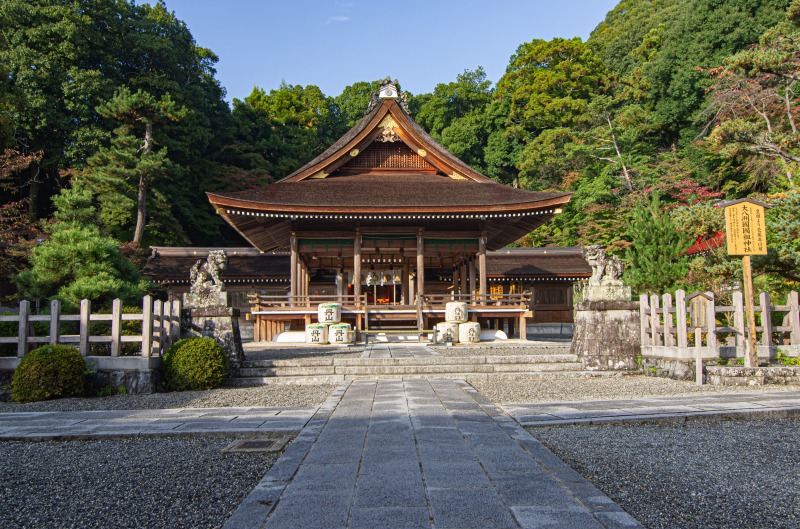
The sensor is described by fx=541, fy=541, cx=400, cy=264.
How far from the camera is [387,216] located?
1778cm

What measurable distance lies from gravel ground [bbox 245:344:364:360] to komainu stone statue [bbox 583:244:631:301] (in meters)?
5.23

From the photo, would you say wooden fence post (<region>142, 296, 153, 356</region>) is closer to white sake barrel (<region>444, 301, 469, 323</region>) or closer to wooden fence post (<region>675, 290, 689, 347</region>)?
white sake barrel (<region>444, 301, 469, 323</region>)

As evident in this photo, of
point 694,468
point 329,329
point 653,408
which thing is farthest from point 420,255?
point 694,468

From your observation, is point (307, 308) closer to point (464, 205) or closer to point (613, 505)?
point (464, 205)

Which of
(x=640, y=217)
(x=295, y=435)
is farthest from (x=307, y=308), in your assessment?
(x=295, y=435)

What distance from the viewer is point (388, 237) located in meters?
19.5

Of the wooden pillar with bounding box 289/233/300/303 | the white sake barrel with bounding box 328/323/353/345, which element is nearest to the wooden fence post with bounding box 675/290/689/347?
the white sake barrel with bounding box 328/323/353/345

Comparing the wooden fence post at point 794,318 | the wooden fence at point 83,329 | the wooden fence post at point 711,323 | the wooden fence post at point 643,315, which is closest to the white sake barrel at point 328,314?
the wooden fence at point 83,329

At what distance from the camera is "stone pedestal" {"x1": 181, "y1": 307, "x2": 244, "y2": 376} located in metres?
10.4

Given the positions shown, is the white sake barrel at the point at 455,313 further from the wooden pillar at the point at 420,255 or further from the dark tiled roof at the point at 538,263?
the dark tiled roof at the point at 538,263

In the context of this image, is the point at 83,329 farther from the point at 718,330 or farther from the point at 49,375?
the point at 718,330

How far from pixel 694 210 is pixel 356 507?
1199 cm

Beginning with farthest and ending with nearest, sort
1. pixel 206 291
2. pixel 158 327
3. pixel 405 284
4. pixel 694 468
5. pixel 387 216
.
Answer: pixel 405 284 → pixel 387 216 → pixel 206 291 → pixel 158 327 → pixel 694 468

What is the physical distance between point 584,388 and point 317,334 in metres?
8.69
